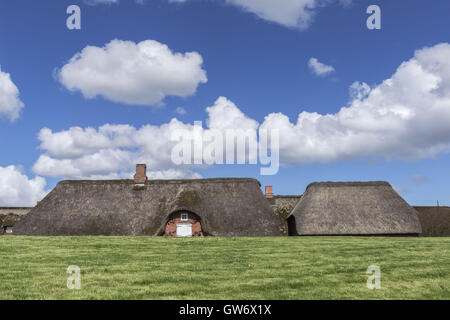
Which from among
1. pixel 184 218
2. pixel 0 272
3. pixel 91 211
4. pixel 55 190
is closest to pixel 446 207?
pixel 184 218

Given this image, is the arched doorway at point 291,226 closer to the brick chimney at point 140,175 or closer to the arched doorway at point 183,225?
the arched doorway at point 183,225

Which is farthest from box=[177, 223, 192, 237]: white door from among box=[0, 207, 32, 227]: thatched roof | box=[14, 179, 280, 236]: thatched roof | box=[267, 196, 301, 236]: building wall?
box=[0, 207, 32, 227]: thatched roof

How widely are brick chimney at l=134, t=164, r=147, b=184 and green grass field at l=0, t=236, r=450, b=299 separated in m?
19.0

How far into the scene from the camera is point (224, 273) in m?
10.3

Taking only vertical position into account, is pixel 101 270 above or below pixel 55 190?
below

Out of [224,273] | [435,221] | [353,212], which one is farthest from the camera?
[435,221]

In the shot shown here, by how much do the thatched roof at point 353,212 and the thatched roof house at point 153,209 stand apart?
3.08 metres

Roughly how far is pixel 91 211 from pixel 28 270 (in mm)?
21863

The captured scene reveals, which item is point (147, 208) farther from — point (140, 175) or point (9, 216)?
point (9, 216)

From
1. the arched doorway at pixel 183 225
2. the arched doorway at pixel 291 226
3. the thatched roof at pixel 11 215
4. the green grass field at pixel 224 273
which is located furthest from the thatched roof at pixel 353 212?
the thatched roof at pixel 11 215

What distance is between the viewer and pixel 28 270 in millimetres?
11102

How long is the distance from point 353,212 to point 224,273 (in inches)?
934

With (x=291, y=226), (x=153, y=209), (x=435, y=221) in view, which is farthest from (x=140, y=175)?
(x=435, y=221)
